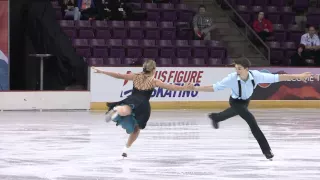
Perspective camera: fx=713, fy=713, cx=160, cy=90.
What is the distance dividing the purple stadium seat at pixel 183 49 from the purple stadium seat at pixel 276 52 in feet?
8.60

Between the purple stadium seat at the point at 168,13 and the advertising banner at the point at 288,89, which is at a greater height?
the purple stadium seat at the point at 168,13

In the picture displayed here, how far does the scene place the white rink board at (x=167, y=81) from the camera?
18.2 m

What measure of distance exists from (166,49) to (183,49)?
52 cm

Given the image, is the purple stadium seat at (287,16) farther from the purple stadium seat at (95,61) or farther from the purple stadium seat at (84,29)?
the purple stadium seat at (95,61)

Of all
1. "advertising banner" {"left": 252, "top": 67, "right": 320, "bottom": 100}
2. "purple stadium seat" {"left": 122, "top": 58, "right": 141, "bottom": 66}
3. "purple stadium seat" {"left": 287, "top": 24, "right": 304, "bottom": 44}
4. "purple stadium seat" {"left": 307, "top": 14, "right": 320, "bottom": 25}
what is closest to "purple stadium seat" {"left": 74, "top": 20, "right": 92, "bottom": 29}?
"purple stadium seat" {"left": 122, "top": 58, "right": 141, "bottom": 66}

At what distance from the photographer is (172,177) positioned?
27.4 ft

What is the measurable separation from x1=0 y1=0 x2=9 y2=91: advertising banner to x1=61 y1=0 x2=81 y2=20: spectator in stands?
1.99 metres

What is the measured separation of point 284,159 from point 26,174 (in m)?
3.65

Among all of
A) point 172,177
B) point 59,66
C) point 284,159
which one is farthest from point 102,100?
point 172,177

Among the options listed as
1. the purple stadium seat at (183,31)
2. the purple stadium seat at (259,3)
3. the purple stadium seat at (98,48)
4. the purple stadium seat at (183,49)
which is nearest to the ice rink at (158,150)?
the purple stadium seat at (98,48)

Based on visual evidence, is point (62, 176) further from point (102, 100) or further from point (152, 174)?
point (102, 100)

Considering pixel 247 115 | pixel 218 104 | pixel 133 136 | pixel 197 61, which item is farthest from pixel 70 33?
pixel 247 115

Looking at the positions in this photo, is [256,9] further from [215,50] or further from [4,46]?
[4,46]

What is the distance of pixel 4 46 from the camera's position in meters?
18.7
